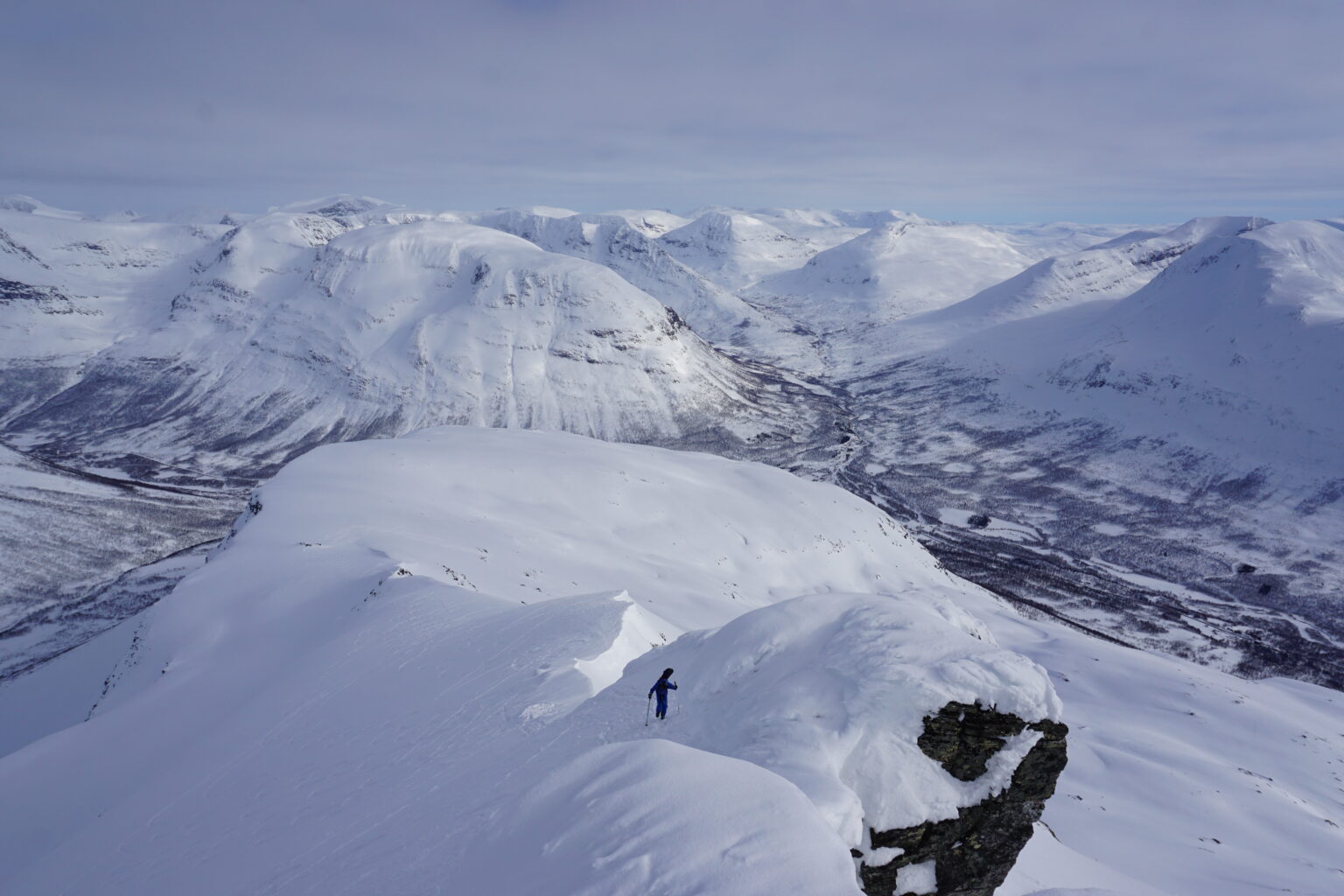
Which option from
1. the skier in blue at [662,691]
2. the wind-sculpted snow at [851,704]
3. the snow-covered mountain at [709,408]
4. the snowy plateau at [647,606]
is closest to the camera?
the wind-sculpted snow at [851,704]

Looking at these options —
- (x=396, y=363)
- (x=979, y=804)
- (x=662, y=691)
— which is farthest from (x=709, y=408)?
(x=979, y=804)

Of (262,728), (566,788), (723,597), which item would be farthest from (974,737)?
(723,597)

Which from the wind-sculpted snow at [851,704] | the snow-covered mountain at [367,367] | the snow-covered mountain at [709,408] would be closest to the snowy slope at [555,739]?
the wind-sculpted snow at [851,704]

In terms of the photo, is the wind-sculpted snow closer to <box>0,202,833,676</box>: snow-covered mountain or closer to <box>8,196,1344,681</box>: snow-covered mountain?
<box>8,196,1344,681</box>: snow-covered mountain

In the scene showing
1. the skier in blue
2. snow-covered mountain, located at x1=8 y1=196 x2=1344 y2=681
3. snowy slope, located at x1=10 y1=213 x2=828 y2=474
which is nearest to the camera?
the skier in blue

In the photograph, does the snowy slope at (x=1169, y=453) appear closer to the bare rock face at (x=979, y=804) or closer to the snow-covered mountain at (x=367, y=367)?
the snow-covered mountain at (x=367, y=367)

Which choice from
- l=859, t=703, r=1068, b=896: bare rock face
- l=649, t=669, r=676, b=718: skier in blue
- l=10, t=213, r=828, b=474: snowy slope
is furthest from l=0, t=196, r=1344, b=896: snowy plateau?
l=10, t=213, r=828, b=474: snowy slope

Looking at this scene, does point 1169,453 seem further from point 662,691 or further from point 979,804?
point 662,691
